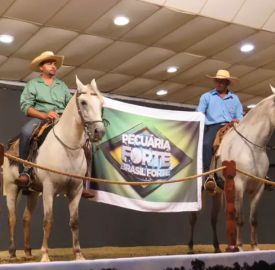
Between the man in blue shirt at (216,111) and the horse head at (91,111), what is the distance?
2.18 meters

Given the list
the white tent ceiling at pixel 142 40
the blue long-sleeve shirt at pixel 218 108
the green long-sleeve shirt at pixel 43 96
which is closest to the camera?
the green long-sleeve shirt at pixel 43 96

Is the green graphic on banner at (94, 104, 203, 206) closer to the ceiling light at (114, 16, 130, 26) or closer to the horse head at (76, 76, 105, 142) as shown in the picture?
the horse head at (76, 76, 105, 142)

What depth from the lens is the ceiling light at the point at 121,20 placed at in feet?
27.3

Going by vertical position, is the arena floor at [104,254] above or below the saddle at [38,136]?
below

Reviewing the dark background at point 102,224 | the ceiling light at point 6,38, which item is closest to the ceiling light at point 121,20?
the ceiling light at point 6,38

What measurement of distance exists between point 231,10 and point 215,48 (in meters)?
1.45

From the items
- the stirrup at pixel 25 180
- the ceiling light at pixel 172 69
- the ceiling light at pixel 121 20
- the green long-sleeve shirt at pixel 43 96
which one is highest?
the ceiling light at pixel 121 20

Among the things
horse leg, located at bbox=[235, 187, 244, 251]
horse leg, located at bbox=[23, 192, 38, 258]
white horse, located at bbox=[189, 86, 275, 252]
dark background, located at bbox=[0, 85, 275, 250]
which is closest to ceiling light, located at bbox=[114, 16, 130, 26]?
white horse, located at bbox=[189, 86, 275, 252]

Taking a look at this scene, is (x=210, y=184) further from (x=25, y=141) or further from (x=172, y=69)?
(x=172, y=69)

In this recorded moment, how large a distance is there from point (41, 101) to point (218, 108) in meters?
2.45

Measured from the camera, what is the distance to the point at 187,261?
4.46 m

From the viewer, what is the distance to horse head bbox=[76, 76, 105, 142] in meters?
5.03

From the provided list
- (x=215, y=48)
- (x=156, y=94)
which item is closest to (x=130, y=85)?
(x=156, y=94)

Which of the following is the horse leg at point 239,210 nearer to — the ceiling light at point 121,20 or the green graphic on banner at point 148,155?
the green graphic on banner at point 148,155
